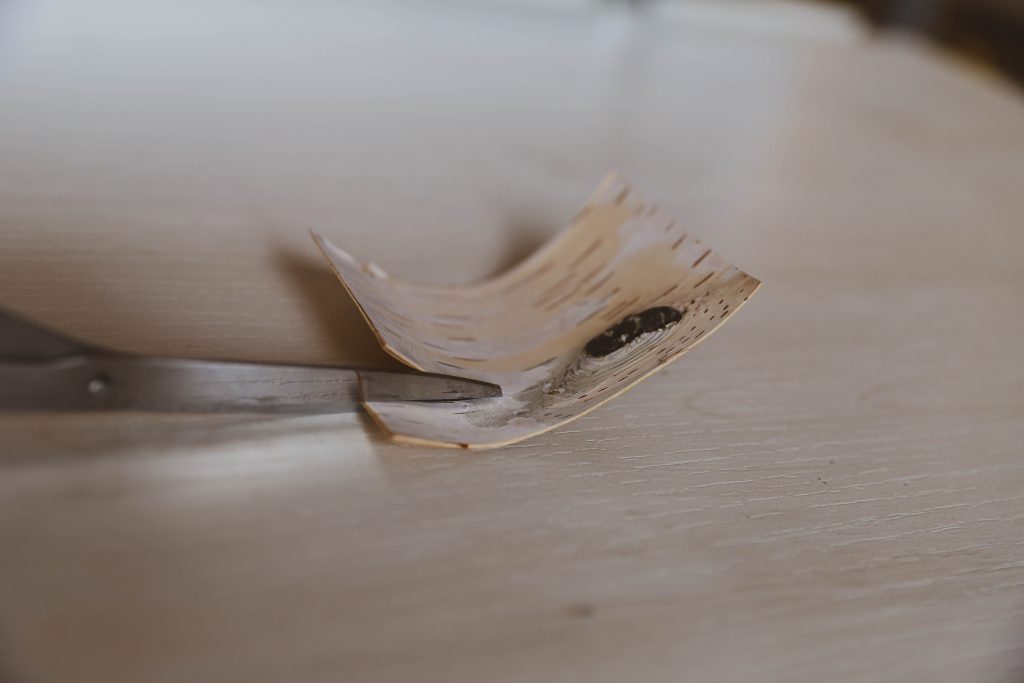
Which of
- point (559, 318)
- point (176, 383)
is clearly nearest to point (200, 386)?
point (176, 383)

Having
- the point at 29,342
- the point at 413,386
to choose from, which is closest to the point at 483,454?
the point at 413,386

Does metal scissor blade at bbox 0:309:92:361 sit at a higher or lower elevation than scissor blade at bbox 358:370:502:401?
higher

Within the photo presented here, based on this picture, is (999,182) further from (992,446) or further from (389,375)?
(389,375)

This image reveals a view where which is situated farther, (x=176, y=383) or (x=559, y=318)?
(x=559, y=318)

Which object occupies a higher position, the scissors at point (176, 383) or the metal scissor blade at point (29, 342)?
the metal scissor blade at point (29, 342)

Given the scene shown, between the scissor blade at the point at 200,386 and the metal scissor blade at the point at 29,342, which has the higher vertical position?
the metal scissor blade at the point at 29,342

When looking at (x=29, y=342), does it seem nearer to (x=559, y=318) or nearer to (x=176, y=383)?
(x=176, y=383)
